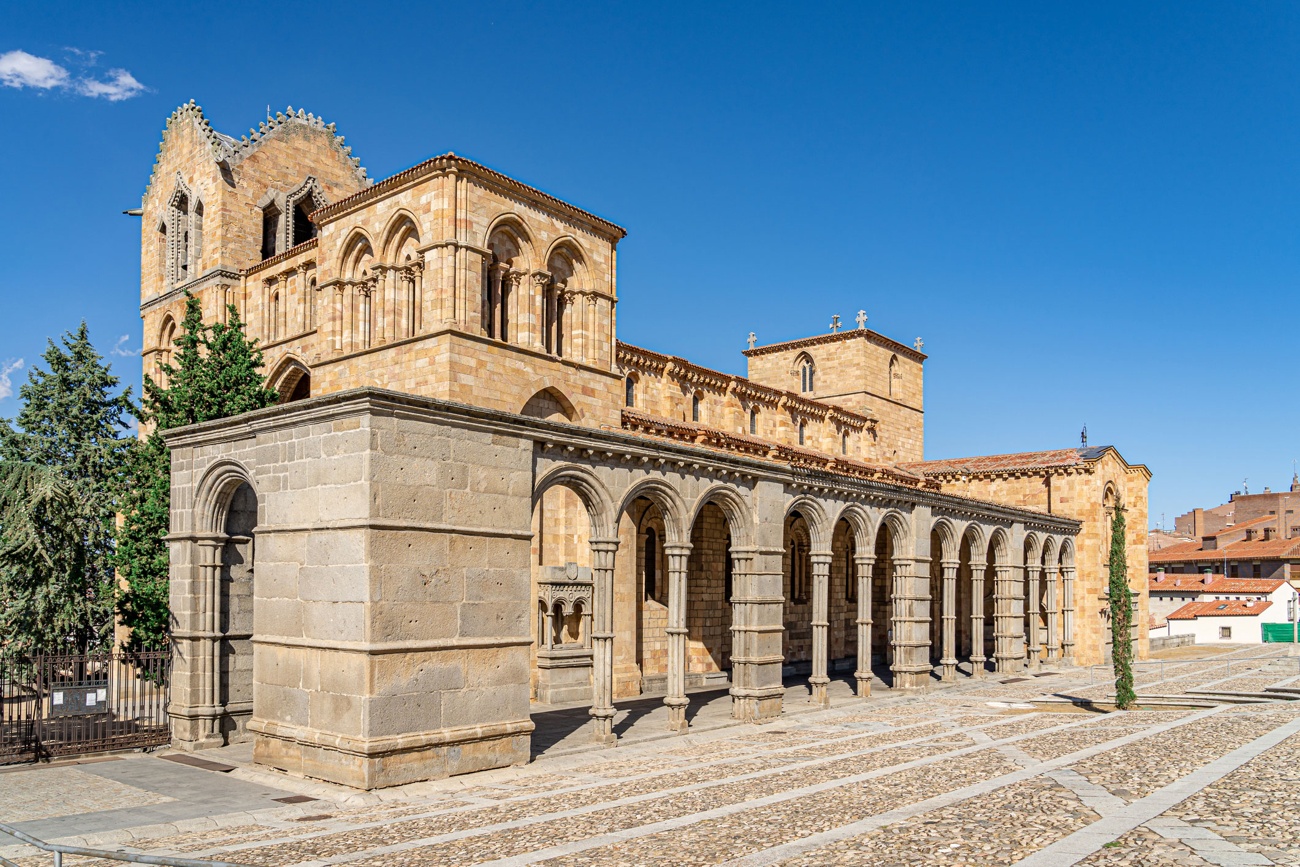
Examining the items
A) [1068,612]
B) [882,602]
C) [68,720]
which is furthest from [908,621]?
[68,720]

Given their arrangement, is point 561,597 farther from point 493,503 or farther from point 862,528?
point 493,503

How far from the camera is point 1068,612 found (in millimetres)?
39375

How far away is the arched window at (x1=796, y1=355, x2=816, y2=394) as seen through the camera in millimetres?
50291

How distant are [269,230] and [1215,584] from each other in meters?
54.7

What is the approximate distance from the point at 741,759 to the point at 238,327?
17.6 m

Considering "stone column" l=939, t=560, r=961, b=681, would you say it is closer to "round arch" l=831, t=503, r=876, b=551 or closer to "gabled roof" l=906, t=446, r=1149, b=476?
"round arch" l=831, t=503, r=876, b=551

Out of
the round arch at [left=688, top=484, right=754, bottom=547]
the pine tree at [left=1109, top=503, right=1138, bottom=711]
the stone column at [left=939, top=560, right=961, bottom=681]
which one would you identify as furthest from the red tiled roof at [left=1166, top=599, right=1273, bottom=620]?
the round arch at [left=688, top=484, right=754, bottom=547]

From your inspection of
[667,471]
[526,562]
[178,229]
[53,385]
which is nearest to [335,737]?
[526,562]

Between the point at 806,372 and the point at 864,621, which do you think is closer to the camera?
the point at 864,621

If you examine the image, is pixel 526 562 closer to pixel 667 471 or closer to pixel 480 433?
pixel 480 433

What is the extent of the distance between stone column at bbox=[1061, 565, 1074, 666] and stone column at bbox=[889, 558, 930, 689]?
43.9 ft

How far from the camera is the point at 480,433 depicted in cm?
1642

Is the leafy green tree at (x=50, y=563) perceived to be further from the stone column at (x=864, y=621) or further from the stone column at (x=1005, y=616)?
the stone column at (x=1005, y=616)

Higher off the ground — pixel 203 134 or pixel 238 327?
pixel 203 134
